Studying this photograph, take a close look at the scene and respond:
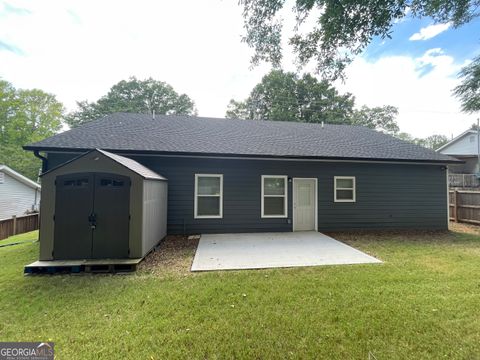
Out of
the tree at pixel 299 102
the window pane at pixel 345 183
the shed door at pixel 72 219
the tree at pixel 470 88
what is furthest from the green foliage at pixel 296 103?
the shed door at pixel 72 219

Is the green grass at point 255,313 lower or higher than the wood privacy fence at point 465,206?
lower

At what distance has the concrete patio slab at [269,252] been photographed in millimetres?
4891

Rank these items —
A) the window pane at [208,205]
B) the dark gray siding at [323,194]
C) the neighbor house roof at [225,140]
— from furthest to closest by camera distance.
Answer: the window pane at [208,205] → the dark gray siding at [323,194] → the neighbor house roof at [225,140]

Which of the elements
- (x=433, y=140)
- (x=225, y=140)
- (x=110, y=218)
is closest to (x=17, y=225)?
(x=110, y=218)

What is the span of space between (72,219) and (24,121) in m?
29.7

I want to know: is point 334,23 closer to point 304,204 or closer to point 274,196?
point 274,196

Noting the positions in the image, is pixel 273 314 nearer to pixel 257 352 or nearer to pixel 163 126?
pixel 257 352

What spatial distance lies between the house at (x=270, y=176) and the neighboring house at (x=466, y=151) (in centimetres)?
2046

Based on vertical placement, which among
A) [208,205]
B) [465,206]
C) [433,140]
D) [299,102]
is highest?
[433,140]

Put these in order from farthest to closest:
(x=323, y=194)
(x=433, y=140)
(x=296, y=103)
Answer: (x=433, y=140)
(x=296, y=103)
(x=323, y=194)

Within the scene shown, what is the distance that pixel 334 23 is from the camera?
9.93 feet

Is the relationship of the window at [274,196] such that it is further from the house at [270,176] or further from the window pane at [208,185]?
the window pane at [208,185]

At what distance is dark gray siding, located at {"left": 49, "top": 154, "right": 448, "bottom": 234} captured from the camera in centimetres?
754

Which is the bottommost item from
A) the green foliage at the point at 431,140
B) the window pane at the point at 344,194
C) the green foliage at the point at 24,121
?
the window pane at the point at 344,194
